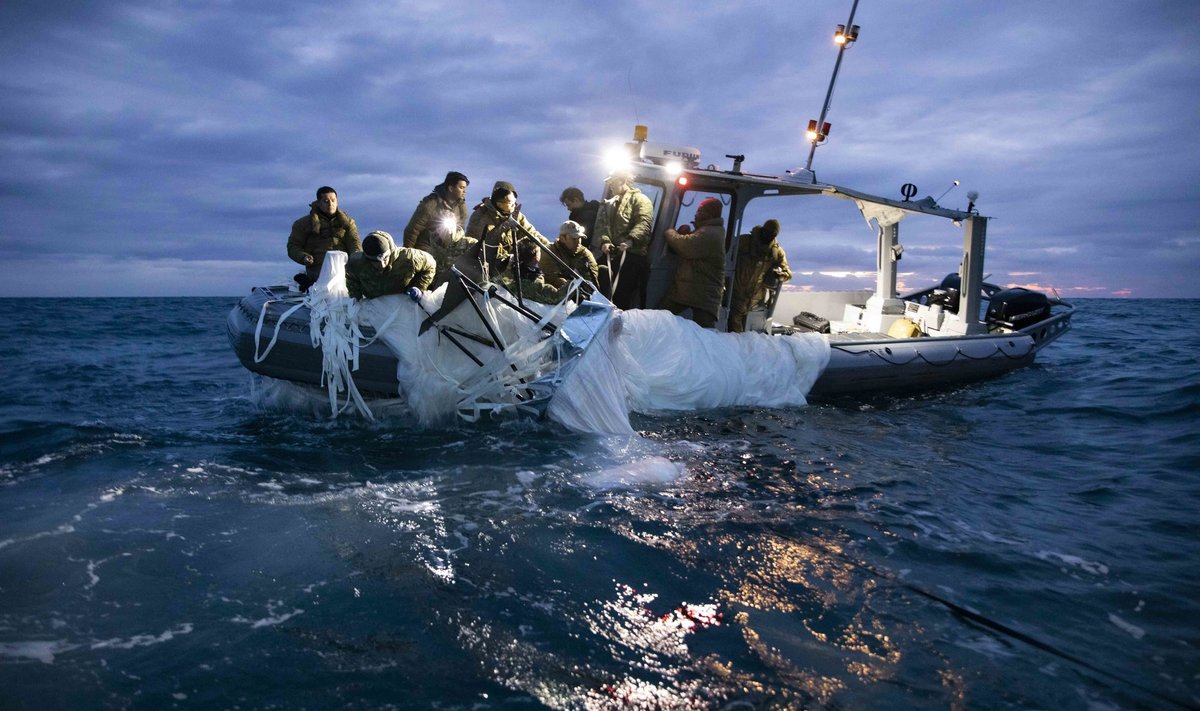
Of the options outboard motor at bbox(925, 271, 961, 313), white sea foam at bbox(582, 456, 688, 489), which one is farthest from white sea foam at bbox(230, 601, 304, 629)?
outboard motor at bbox(925, 271, 961, 313)

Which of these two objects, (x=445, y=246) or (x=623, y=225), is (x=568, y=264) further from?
(x=445, y=246)

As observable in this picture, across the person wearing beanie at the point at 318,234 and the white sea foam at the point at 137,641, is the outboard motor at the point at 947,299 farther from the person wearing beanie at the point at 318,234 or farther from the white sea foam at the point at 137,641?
the white sea foam at the point at 137,641

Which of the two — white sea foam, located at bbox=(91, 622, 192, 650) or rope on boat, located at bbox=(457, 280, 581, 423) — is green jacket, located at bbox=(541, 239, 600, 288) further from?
white sea foam, located at bbox=(91, 622, 192, 650)

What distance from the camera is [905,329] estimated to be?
382 inches

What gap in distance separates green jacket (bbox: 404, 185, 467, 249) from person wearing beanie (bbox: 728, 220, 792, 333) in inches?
129

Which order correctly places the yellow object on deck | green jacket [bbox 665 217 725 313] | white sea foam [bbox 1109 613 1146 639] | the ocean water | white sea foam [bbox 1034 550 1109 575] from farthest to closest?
1. the yellow object on deck
2. green jacket [bbox 665 217 725 313]
3. white sea foam [bbox 1034 550 1109 575]
4. white sea foam [bbox 1109 613 1146 639]
5. the ocean water

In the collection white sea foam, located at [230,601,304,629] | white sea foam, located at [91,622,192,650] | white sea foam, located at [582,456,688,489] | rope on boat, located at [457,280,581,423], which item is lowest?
white sea foam, located at [91,622,192,650]

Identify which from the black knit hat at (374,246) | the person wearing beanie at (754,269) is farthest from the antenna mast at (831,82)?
the black knit hat at (374,246)

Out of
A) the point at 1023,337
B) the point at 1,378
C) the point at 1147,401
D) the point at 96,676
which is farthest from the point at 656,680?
the point at 1,378

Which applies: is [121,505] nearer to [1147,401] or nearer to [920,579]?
[920,579]

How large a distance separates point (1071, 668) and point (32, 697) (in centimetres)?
371

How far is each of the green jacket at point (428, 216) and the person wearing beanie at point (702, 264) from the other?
2.32 m

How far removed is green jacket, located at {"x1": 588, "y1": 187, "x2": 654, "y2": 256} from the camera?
7195 millimetres

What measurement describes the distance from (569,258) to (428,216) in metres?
1.42
